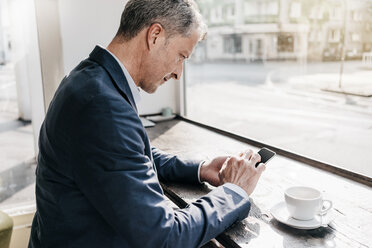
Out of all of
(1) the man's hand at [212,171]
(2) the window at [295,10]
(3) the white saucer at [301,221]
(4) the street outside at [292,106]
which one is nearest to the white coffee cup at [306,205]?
(3) the white saucer at [301,221]

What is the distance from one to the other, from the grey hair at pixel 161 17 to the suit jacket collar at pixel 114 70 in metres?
0.09

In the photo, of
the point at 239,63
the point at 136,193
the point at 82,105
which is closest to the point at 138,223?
the point at 136,193

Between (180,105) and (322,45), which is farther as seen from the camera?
(180,105)

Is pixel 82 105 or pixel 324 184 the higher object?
pixel 82 105

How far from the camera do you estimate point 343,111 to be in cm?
152

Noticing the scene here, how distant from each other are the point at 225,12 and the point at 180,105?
0.69 metres

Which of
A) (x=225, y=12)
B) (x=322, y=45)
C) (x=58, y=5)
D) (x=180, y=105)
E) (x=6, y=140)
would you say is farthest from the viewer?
(x=6, y=140)

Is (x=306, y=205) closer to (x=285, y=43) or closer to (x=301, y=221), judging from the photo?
(x=301, y=221)

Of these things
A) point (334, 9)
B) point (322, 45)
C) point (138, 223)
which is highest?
point (334, 9)

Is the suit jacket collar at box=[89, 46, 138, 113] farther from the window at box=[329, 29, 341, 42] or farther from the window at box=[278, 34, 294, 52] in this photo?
the window at box=[278, 34, 294, 52]

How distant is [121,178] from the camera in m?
0.67

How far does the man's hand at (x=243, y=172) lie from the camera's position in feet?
3.19

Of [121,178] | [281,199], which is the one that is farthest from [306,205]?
[121,178]

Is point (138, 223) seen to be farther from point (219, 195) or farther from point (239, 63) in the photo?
point (239, 63)
